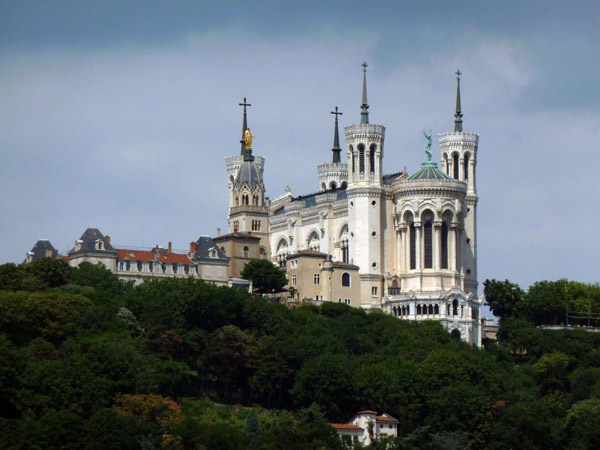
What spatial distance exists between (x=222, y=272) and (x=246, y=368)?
89.7ft

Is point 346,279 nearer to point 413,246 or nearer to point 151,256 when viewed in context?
point 413,246

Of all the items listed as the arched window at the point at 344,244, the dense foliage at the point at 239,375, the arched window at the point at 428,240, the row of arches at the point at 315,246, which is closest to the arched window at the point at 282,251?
the row of arches at the point at 315,246

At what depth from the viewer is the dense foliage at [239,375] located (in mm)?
106375

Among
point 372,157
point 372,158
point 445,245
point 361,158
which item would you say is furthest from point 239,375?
point 372,157

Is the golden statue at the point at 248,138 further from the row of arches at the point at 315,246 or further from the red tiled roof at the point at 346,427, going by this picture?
the red tiled roof at the point at 346,427

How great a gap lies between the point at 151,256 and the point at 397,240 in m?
18.6

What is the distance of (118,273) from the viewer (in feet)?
473

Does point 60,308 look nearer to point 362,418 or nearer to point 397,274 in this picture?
point 362,418

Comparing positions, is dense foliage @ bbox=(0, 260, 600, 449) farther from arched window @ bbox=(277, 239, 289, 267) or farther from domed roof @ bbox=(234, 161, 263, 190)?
domed roof @ bbox=(234, 161, 263, 190)

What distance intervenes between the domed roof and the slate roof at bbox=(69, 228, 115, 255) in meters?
21.2

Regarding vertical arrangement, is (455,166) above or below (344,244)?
above

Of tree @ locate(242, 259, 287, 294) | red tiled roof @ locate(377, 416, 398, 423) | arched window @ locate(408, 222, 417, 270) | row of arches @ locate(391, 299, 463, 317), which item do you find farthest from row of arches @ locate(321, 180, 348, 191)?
red tiled roof @ locate(377, 416, 398, 423)

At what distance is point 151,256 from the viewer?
5792 inches

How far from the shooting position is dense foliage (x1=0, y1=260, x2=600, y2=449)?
106 metres
